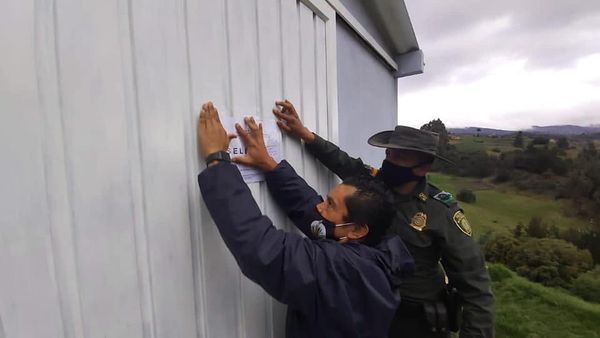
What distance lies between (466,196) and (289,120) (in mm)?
6135

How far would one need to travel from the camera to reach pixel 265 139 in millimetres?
1346

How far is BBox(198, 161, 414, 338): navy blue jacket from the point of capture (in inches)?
37.8

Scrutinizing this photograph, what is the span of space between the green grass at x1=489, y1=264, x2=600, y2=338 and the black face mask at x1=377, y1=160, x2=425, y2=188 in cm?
398

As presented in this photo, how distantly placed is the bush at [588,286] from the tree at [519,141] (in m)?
2.44

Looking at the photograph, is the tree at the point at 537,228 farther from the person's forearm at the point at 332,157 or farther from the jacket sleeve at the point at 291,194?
the jacket sleeve at the point at 291,194

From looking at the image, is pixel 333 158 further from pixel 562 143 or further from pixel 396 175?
pixel 562 143

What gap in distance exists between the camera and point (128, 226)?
844 mm

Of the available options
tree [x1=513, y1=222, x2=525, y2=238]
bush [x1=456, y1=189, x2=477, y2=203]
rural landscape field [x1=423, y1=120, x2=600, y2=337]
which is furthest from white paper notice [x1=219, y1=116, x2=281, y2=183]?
tree [x1=513, y1=222, x2=525, y2=238]

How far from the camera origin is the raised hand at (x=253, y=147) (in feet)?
3.98

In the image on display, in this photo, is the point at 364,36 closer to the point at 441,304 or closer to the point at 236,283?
the point at 441,304

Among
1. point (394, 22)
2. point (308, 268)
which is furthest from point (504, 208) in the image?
point (308, 268)

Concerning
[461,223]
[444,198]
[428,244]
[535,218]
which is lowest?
[535,218]

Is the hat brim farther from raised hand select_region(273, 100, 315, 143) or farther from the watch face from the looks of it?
the watch face

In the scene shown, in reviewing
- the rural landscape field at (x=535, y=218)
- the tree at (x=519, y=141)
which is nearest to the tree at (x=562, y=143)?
the rural landscape field at (x=535, y=218)
